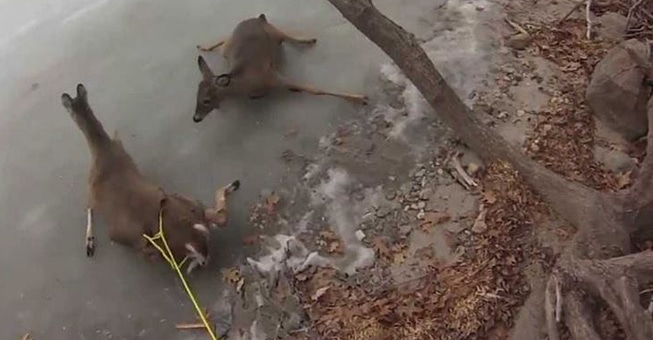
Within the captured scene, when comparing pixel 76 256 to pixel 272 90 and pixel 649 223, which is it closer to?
pixel 272 90

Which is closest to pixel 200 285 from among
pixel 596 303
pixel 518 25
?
pixel 596 303

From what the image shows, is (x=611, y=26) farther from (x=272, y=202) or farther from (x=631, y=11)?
(x=272, y=202)

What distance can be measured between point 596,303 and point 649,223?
54 centimetres

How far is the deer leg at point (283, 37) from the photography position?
4.20 m

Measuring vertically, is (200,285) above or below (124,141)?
below

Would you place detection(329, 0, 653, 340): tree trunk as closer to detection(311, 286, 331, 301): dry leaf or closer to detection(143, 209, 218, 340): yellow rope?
detection(311, 286, 331, 301): dry leaf

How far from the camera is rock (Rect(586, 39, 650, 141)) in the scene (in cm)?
371

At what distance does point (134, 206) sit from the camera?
3451 millimetres

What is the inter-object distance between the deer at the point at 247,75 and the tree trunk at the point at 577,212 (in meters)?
0.53

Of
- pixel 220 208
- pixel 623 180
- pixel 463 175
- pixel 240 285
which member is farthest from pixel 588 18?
pixel 240 285

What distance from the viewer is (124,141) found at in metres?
4.03

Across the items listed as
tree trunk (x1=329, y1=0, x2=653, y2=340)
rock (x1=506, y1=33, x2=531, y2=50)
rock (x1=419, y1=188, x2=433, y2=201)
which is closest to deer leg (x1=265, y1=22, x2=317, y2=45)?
tree trunk (x1=329, y1=0, x2=653, y2=340)

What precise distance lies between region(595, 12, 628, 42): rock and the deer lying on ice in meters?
1.89

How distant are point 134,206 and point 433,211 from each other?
1.20 meters
